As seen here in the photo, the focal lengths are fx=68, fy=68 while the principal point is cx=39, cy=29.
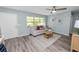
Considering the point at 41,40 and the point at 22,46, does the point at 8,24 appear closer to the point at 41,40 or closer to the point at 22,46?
the point at 22,46

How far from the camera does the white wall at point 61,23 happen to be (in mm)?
864

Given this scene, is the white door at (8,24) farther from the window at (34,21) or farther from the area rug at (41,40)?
the area rug at (41,40)

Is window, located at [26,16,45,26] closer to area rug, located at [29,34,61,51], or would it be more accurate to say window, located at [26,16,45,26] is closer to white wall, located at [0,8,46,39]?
white wall, located at [0,8,46,39]

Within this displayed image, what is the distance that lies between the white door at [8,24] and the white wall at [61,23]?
1.50ft

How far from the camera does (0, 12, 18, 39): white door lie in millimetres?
765

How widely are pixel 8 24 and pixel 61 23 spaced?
0.68 metres

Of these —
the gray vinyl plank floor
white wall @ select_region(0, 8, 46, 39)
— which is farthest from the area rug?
white wall @ select_region(0, 8, 46, 39)

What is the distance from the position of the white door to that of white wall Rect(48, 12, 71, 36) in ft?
1.50

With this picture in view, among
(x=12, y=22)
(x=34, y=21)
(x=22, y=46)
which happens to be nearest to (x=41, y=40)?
(x=22, y=46)

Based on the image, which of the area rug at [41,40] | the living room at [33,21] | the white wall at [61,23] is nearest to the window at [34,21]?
the living room at [33,21]

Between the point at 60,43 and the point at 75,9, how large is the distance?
2.97ft
